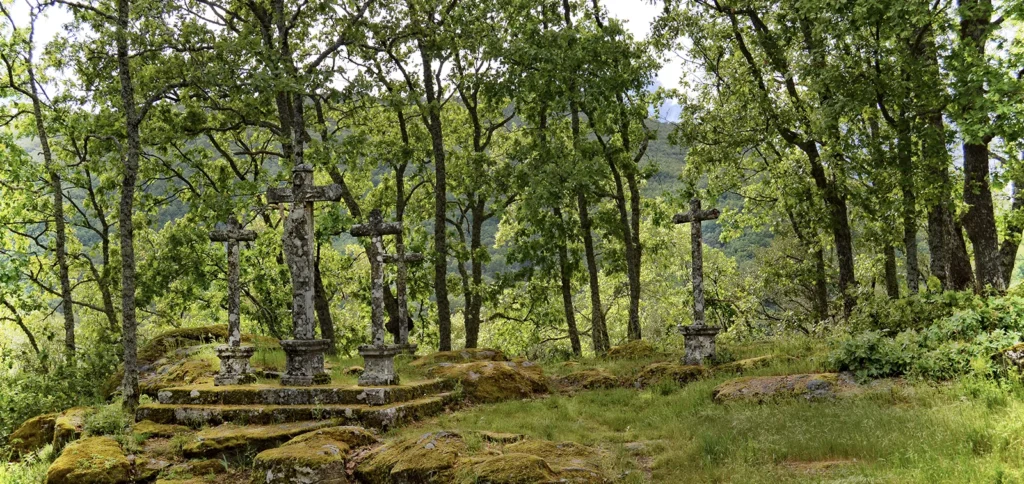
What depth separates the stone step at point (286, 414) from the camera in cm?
1092

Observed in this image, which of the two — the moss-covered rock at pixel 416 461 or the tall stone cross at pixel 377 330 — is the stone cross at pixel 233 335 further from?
the moss-covered rock at pixel 416 461

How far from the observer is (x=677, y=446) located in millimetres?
8258

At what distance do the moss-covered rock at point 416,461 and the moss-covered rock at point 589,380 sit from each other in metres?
6.91

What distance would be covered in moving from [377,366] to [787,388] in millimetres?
7382

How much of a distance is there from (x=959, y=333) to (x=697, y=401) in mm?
4353

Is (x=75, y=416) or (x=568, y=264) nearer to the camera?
(x=75, y=416)

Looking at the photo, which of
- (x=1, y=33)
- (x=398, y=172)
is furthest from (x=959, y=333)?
(x=1, y=33)

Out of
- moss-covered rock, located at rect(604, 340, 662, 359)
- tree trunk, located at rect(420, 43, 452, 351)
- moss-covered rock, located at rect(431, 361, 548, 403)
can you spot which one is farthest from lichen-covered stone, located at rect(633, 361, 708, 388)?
tree trunk, located at rect(420, 43, 452, 351)

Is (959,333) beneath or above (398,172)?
beneath

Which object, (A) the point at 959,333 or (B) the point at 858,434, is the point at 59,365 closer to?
(B) the point at 858,434

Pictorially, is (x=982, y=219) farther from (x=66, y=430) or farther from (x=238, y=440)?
(x=66, y=430)

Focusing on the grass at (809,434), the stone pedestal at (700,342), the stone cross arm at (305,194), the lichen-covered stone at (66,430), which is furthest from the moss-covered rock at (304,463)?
the stone pedestal at (700,342)

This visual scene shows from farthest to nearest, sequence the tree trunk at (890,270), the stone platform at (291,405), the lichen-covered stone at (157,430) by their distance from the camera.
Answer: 1. the tree trunk at (890,270)
2. the stone platform at (291,405)
3. the lichen-covered stone at (157,430)

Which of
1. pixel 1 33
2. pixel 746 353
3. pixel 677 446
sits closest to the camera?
pixel 677 446
